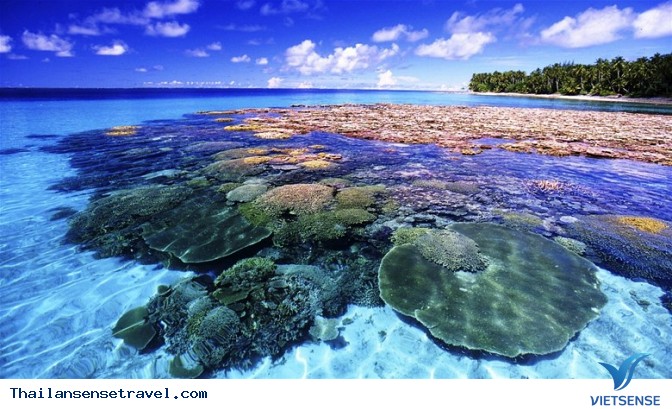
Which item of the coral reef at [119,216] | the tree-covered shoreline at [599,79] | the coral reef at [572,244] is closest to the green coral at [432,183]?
the coral reef at [572,244]

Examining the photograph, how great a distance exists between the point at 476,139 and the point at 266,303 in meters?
27.1

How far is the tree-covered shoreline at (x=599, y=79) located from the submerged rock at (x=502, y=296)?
12022 centimetres

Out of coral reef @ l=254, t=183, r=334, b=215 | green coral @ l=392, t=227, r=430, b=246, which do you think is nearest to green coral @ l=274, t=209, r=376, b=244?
coral reef @ l=254, t=183, r=334, b=215

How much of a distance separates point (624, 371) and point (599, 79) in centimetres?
15163

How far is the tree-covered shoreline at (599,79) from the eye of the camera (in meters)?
90.4

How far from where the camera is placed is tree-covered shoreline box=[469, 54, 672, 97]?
90.4 metres

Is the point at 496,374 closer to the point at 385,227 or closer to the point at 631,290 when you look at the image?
the point at 631,290

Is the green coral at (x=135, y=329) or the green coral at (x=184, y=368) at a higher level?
the green coral at (x=135, y=329)

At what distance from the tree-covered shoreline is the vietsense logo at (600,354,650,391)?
12242 cm

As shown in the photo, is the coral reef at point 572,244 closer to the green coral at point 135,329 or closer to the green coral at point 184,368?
the green coral at point 184,368

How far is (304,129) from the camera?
3359 cm

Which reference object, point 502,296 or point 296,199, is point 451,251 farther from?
point 296,199
